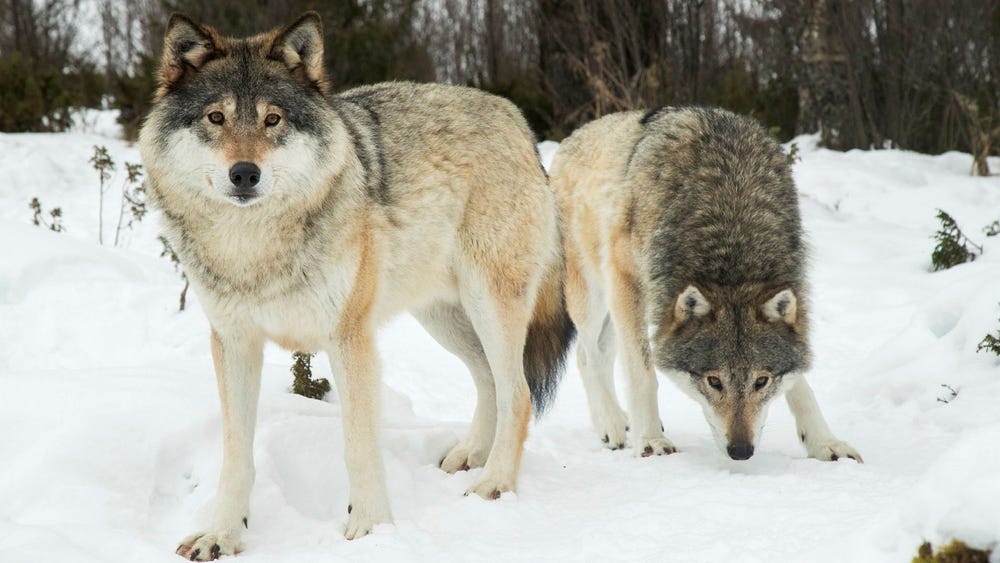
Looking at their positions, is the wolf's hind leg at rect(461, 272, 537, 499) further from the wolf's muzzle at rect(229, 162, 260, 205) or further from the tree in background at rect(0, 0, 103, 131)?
the tree in background at rect(0, 0, 103, 131)

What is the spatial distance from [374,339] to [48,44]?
16.0 meters

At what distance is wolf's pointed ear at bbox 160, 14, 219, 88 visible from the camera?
329 cm

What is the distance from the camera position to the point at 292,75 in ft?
11.2

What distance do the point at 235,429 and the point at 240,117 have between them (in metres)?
1.15

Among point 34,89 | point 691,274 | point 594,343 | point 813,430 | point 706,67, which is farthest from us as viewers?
point 34,89

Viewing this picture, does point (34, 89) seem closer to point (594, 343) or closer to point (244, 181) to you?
point (594, 343)

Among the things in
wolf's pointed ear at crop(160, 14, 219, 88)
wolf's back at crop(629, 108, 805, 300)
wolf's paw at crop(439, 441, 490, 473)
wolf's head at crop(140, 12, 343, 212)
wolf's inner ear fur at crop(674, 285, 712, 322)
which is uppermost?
wolf's pointed ear at crop(160, 14, 219, 88)

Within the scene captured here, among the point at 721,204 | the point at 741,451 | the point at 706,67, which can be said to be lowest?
the point at 741,451

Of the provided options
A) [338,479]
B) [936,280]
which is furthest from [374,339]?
[936,280]

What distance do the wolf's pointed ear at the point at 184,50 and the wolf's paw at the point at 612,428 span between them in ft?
9.38

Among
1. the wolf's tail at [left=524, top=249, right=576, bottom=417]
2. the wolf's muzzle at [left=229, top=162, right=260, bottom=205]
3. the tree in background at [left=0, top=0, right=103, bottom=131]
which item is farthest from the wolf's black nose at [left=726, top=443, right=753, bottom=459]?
the tree in background at [left=0, top=0, right=103, bottom=131]

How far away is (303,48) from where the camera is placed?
3455 mm

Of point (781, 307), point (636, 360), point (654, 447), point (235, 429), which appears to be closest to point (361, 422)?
point (235, 429)

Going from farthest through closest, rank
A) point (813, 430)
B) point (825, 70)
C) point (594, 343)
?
1. point (825, 70)
2. point (594, 343)
3. point (813, 430)
